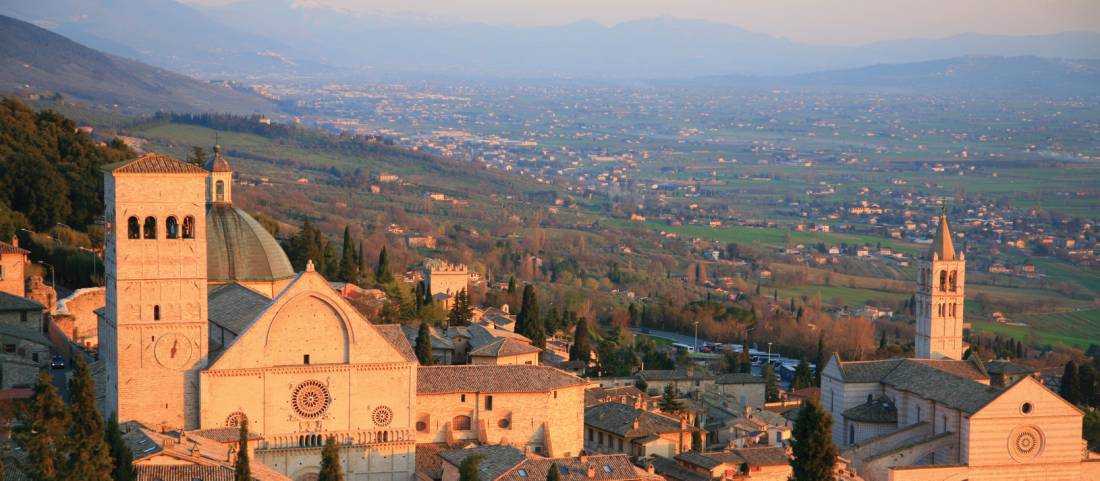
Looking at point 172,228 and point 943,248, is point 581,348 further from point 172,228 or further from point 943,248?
point 172,228


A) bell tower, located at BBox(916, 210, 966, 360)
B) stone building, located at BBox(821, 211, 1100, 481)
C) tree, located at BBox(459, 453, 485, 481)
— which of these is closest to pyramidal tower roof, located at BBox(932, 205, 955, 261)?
bell tower, located at BBox(916, 210, 966, 360)

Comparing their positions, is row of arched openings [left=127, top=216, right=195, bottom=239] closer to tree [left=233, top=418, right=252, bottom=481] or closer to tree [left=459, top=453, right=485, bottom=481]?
tree [left=233, top=418, right=252, bottom=481]

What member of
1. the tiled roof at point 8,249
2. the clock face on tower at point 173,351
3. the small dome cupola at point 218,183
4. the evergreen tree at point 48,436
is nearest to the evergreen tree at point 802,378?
the small dome cupola at point 218,183

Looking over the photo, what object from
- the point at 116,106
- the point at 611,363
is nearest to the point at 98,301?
the point at 611,363

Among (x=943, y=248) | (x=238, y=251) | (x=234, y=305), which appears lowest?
(x=234, y=305)

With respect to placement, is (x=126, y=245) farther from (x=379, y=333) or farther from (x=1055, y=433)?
(x=1055, y=433)

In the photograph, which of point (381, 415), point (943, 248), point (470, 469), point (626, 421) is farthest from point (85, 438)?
point (943, 248)
